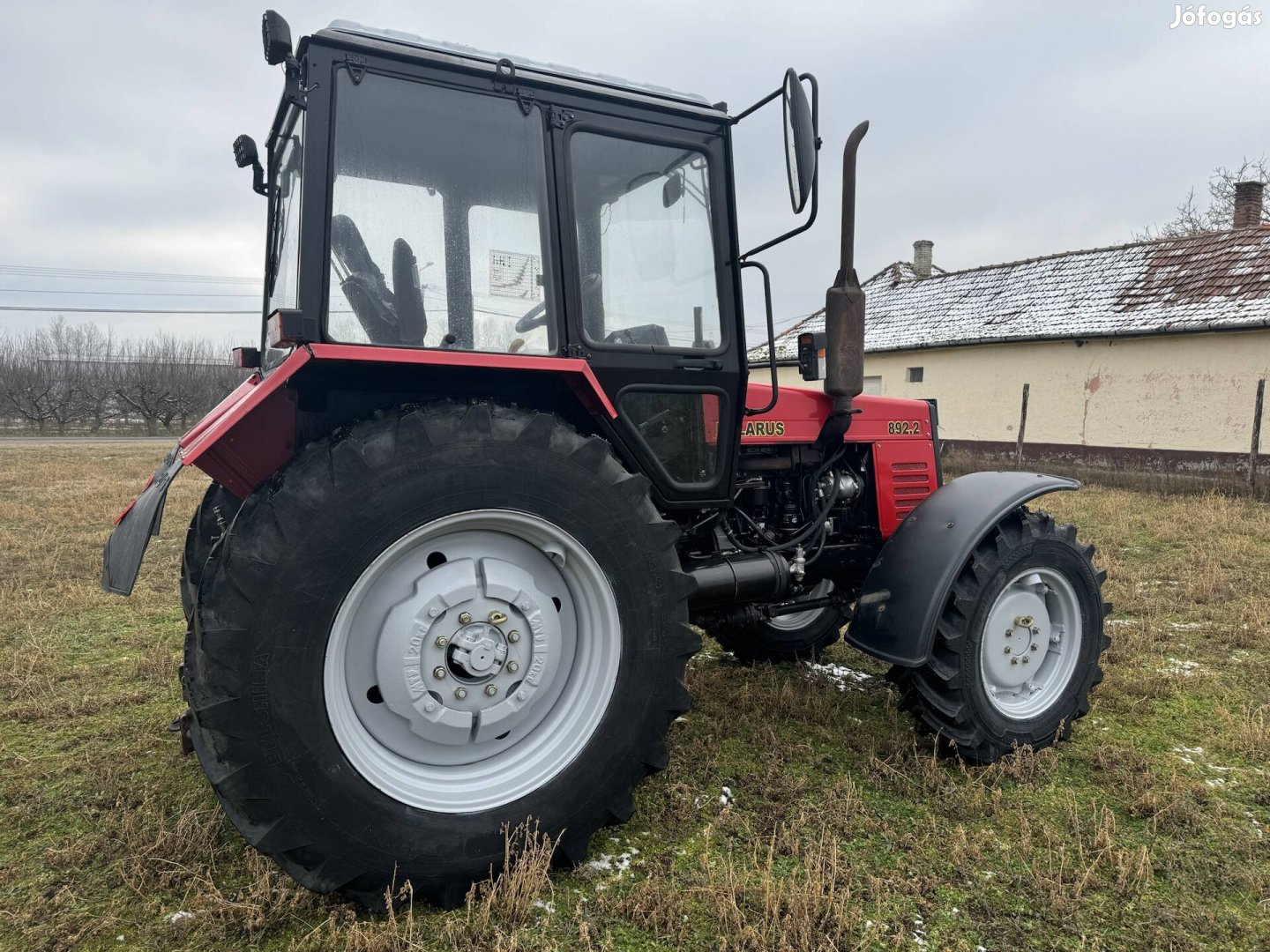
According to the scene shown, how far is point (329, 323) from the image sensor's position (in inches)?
85.1

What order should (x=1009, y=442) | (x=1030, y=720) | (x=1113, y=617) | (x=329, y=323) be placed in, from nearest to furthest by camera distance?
(x=329, y=323)
(x=1030, y=720)
(x=1113, y=617)
(x=1009, y=442)

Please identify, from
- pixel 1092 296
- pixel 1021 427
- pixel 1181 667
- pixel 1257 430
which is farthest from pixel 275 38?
pixel 1092 296

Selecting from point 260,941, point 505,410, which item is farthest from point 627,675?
point 260,941

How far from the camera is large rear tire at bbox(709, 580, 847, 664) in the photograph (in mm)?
4121

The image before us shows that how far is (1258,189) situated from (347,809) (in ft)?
68.3

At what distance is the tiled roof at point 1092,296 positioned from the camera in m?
12.4

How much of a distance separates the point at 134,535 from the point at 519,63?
6.38 feet

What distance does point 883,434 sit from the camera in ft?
11.8

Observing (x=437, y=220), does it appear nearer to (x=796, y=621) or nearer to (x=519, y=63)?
(x=519, y=63)

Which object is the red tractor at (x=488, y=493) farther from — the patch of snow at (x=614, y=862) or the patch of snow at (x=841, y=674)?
the patch of snow at (x=841, y=674)

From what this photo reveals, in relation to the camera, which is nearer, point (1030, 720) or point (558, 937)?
point (558, 937)

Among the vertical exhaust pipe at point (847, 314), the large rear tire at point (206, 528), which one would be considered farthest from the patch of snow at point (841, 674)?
the large rear tire at point (206, 528)

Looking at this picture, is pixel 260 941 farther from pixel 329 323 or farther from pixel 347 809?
pixel 329 323

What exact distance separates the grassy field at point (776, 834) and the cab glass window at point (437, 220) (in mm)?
1562
